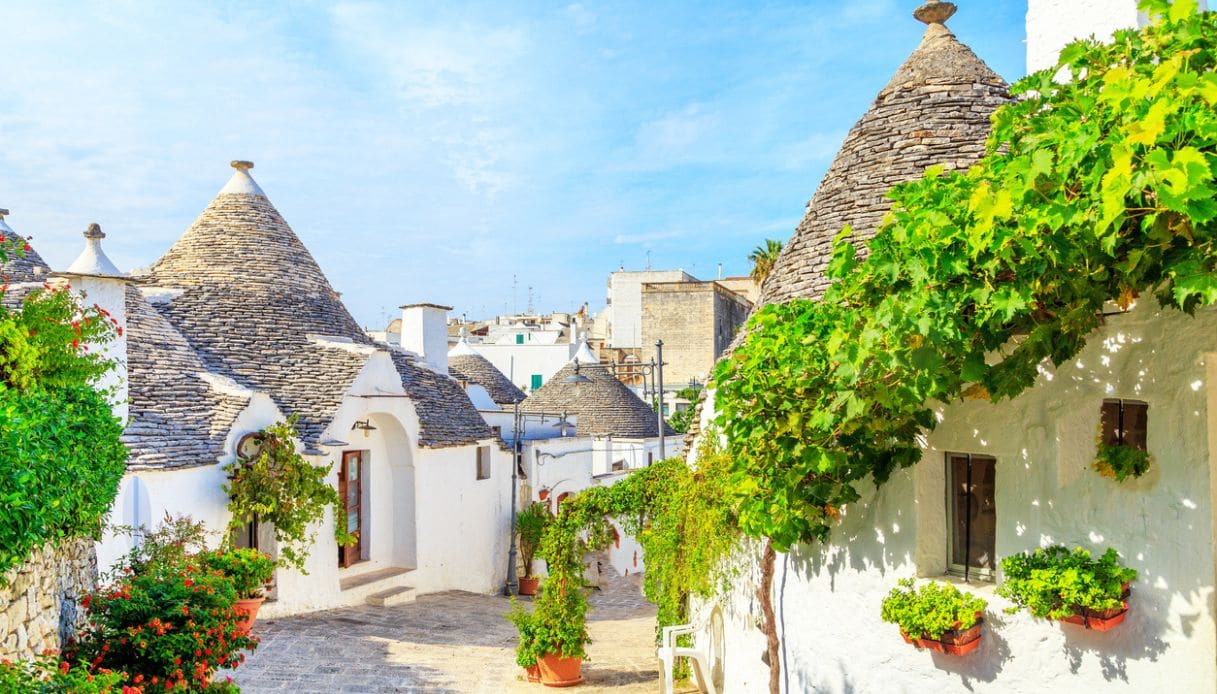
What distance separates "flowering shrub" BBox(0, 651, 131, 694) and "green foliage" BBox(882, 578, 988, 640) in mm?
4704

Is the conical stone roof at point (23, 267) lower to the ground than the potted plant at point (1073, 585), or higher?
higher

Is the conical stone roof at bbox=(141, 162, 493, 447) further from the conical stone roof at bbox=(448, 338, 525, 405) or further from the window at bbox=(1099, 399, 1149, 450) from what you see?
the window at bbox=(1099, 399, 1149, 450)

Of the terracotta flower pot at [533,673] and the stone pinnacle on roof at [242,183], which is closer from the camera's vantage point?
the terracotta flower pot at [533,673]

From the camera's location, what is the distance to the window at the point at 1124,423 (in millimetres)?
4707

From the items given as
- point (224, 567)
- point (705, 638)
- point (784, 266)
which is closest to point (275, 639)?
point (224, 567)

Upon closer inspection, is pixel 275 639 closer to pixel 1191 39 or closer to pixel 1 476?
pixel 1 476

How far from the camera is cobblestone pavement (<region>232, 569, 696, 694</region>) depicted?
10.5 m

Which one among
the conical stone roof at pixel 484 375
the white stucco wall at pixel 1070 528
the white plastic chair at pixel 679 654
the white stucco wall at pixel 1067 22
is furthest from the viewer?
the conical stone roof at pixel 484 375

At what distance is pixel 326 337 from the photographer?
16922mm

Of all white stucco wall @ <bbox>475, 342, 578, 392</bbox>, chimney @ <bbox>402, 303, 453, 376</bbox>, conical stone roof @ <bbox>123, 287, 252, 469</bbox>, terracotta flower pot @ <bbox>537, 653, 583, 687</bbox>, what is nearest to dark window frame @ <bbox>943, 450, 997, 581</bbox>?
terracotta flower pot @ <bbox>537, 653, 583, 687</bbox>

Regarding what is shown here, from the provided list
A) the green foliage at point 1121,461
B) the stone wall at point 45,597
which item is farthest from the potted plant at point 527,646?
the green foliage at point 1121,461

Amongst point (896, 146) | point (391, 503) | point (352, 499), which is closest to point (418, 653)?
point (352, 499)

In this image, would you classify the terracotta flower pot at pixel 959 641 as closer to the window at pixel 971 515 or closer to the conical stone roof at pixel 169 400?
the window at pixel 971 515

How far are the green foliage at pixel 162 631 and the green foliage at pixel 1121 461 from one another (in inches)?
239
